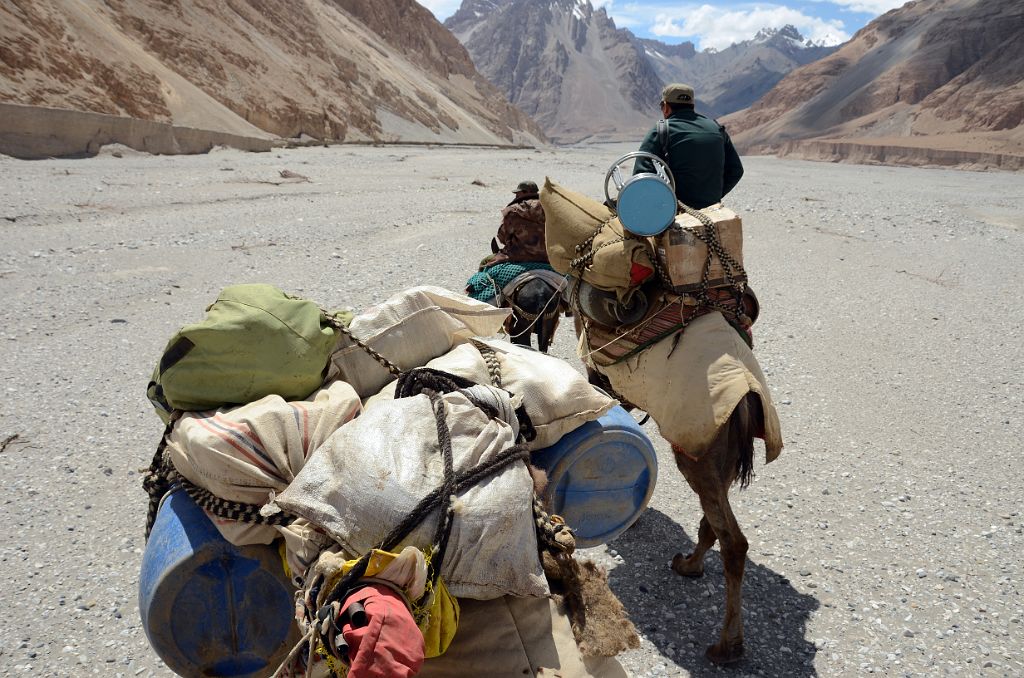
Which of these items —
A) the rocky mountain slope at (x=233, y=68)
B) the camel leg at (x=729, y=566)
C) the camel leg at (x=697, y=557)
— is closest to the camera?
the camel leg at (x=729, y=566)

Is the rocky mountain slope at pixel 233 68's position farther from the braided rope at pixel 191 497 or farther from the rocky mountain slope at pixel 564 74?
the rocky mountain slope at pixel 564 74

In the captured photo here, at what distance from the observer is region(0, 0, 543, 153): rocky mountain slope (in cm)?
2350

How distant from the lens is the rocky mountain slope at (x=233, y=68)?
23.5m

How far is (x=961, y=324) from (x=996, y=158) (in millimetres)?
44282

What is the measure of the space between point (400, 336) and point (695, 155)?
2.37 meters

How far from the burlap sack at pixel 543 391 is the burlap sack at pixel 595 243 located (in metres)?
1.10

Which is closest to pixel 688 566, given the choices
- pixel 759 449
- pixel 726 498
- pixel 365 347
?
pixel 726 498

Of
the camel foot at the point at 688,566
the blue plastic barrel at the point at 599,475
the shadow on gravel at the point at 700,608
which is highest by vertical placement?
the blue plastic barrel at the point at 599,475

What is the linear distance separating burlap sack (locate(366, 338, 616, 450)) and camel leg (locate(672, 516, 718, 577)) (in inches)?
72.6

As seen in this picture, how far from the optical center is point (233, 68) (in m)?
36.3

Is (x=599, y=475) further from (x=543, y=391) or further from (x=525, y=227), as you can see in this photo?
(x=525, y=227)

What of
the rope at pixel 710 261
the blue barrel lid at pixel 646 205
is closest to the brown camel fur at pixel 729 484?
the rope at pixel 710 261

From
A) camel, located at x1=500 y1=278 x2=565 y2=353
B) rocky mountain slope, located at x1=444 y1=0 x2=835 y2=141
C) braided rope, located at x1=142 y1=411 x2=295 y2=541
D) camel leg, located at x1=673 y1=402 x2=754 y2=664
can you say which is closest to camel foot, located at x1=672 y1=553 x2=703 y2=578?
camel leg, located at x1=673 y1=402 x2=754 y2=664

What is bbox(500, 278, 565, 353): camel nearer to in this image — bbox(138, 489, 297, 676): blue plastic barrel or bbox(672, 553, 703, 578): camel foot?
bbox(672, 553, 703, 578): camel foot
